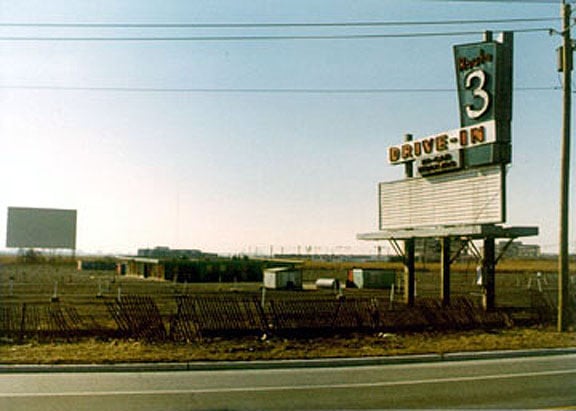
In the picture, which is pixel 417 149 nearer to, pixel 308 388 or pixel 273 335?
pixel 273 335

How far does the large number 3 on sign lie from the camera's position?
2217 cm

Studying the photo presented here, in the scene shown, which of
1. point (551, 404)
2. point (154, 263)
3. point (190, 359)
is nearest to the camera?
point (551, 404)

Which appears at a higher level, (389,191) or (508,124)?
(508,124)

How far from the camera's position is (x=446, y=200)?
23438 mm

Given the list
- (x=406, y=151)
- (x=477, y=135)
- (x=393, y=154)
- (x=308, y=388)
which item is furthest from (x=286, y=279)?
(x=308, y=388)

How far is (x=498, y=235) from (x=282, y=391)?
1305cm

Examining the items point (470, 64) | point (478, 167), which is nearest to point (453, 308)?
point (478, 167)

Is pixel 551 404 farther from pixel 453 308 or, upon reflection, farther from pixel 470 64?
pixel 470 64

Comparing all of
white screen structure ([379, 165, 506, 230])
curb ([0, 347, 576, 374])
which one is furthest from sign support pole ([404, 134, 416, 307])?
curb ([0, 347, 576, 374])

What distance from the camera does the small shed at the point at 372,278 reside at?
1906 inches

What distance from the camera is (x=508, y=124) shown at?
71.6 ft

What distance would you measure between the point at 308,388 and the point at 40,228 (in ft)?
371

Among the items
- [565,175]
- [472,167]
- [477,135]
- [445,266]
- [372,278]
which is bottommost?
[372,278]

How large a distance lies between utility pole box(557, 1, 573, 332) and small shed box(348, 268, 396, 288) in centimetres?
2916
